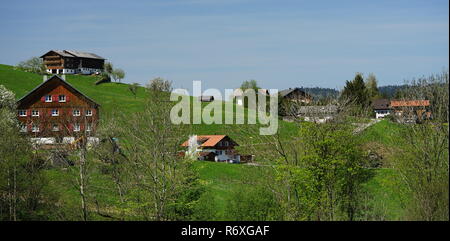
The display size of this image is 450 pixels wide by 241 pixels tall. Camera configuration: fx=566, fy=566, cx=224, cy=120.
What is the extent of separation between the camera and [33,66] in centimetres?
11350

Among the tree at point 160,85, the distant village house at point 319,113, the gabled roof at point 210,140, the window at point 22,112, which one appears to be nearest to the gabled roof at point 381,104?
the gabled roof at point 210,140

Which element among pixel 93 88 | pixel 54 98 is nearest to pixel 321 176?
pixel 54 98

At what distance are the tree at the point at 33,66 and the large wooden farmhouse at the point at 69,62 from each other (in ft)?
30.3

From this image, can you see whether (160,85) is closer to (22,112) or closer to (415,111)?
(415,111)

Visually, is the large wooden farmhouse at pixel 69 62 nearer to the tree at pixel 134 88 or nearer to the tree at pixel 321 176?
the tree at pixel 134 88

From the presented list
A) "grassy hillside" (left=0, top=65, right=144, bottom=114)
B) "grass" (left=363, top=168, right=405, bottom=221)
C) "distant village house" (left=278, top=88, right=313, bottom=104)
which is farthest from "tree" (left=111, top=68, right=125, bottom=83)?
"grass" (left=363, top=168, right=405, bottom=221)

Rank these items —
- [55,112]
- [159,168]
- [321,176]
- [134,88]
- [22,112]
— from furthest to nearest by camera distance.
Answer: [134,88], [55,112], [22,112], [321,176], [159,168]

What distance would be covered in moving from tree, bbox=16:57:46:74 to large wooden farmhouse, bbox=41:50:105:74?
925 centimetres

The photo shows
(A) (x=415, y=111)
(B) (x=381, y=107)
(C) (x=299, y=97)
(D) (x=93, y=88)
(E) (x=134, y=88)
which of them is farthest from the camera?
(B) (x=381, y=107)

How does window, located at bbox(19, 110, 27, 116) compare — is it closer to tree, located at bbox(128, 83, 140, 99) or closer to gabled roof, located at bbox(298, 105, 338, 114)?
gabled roof, located at bbox(298, 105, 338, 114)

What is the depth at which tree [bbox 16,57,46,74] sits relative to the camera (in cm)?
11100

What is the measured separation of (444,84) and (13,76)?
80.3 m

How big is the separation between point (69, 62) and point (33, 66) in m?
14.4
